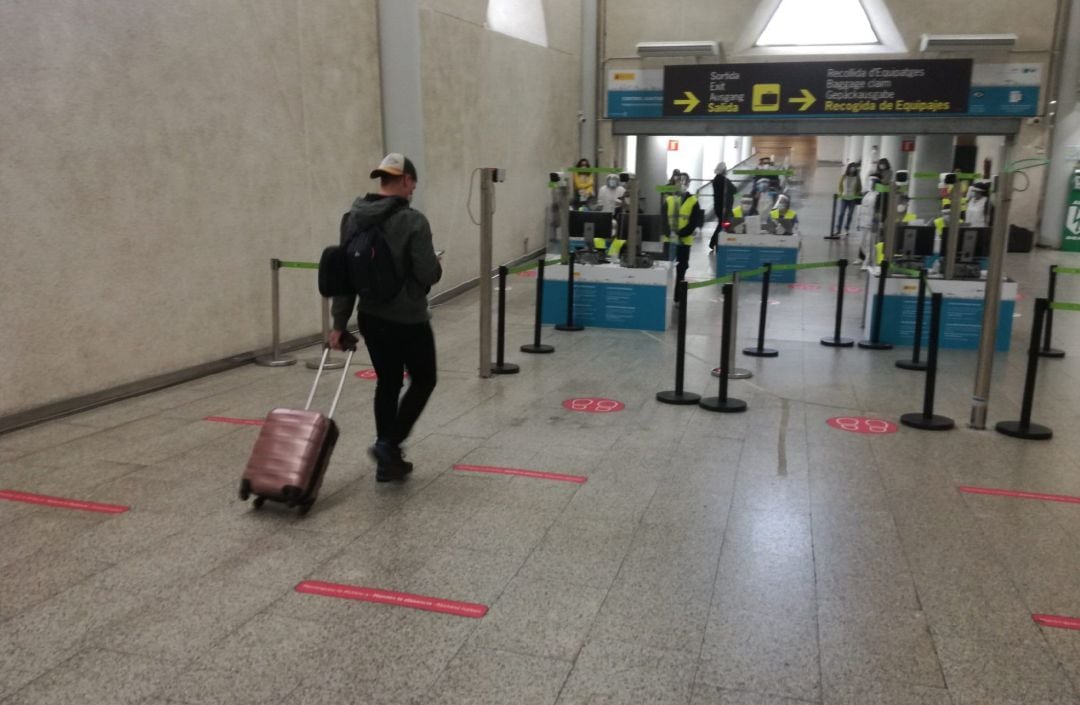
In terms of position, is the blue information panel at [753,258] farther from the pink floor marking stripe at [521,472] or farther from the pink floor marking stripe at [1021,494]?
the pink floor marking stripe at [521,472]

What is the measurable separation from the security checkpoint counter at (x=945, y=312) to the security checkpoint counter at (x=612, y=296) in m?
2.30

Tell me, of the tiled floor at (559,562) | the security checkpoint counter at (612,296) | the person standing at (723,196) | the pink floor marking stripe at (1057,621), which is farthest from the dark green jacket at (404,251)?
the person standing at (723,196)

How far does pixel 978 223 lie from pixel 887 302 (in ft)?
13.0

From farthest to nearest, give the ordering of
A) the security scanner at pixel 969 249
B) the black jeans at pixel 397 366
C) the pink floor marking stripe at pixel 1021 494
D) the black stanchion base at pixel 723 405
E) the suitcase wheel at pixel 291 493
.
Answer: the security scanner at pixel 969 249 < the black stanchion base at pixel 723 405 < the pink floor marking stripe at pixel 1021 494 < the black jeans at pixel 397 366 < the suitcase wheel at pixel 291 493

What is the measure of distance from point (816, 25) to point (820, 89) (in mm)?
2438

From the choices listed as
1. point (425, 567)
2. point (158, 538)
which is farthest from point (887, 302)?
point (158, 538)

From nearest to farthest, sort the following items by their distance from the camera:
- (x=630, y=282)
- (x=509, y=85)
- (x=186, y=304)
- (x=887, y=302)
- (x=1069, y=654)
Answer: (x=1069, y=654), (x=186, y=304), (x=887, y=302), (x=630, y=282), (x=509, y=85)

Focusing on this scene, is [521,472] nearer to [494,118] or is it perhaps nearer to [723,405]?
[723,405]

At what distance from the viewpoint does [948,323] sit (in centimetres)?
868

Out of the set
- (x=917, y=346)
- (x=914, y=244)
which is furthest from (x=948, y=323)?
(x=917, y=346)

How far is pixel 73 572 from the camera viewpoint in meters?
3.56

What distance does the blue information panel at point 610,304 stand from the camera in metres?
9.47

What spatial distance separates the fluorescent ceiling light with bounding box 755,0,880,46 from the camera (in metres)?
17.9

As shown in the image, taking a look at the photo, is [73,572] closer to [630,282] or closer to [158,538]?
[158,538]
